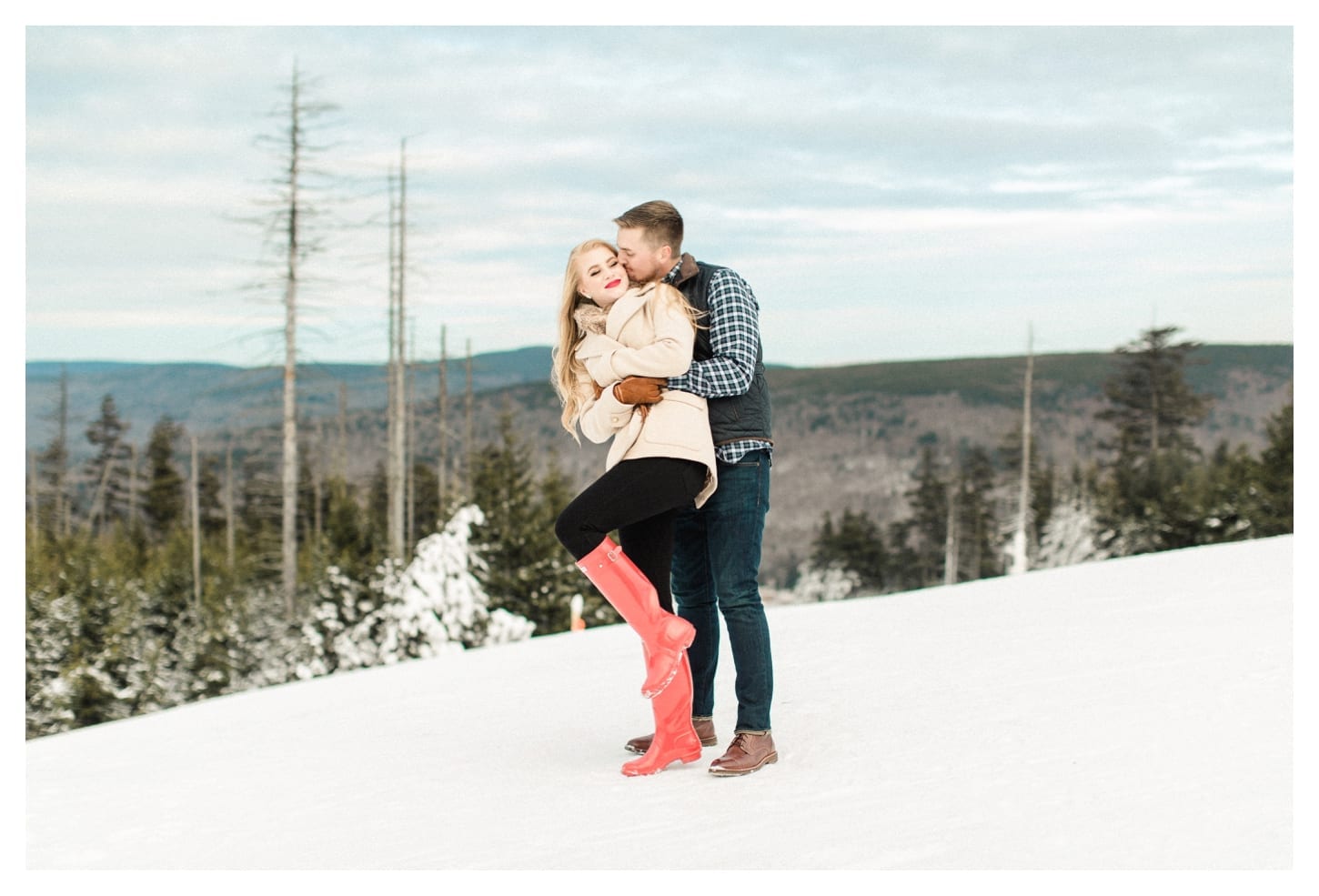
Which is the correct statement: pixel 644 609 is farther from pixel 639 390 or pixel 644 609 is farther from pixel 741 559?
pixel 639 390

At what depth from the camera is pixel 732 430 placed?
154 inches

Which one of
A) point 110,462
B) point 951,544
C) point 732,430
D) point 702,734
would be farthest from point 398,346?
point 110,462

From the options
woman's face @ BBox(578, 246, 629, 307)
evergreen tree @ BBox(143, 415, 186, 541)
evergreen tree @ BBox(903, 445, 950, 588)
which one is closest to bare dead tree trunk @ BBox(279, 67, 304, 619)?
woman's face @ BBox(578, 246, 629, 307)

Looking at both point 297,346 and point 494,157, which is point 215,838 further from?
point 494,157

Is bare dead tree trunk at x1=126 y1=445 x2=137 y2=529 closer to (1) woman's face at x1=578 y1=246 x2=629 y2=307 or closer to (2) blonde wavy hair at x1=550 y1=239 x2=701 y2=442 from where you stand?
(2) blonde wavy hair at x1=550 y1=239 x2=701 y2=442

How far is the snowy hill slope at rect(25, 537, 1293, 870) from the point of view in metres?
3.38

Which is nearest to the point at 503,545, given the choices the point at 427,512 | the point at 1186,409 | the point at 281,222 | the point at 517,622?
the point at 517,622

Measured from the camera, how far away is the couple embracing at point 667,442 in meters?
Result: 3.80

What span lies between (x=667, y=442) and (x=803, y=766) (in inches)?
48.3

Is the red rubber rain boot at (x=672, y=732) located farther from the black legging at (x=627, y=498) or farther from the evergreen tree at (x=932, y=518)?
the evergreen tree at (x=932, y=518)

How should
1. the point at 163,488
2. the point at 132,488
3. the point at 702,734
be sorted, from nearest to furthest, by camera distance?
the point at 702,734 < the point at 132,488 < the point at 163,488

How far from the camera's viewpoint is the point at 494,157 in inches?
1137

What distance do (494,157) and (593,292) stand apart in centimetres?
2605

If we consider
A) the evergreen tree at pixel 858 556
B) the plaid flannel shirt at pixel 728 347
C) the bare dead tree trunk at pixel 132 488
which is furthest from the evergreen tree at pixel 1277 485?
the bare dead tree trunk at pixel 132 488
